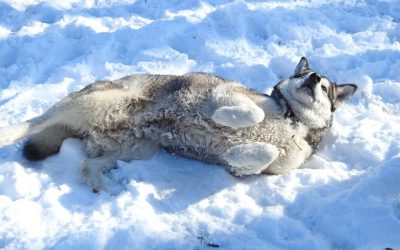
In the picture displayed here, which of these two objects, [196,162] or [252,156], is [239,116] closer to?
[252,156]

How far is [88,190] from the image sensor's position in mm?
4508

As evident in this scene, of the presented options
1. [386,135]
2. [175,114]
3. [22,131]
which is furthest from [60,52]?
[386,135]

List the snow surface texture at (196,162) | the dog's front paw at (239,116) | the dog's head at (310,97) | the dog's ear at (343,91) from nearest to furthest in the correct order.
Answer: the snow surface texture at (196,162), the dog's front paw at (239,116), the dog's head at (310,97), the dog's ear at (343,91)

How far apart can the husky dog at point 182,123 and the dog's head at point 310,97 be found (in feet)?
0.03

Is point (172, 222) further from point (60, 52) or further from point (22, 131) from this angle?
point (60, 52)

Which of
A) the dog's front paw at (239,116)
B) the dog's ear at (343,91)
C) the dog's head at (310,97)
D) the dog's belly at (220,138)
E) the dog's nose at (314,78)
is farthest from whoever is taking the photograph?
the dog's ear at (343,91)

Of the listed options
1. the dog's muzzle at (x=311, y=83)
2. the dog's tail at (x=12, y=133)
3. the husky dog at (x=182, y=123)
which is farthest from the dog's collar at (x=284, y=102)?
the dog's tail at (x=12, y=133)

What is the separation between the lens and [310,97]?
16.7ft

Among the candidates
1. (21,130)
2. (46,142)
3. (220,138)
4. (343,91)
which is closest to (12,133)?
(21,130)

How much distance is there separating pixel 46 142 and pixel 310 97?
290 cm

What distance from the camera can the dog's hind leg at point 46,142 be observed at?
16.1ft

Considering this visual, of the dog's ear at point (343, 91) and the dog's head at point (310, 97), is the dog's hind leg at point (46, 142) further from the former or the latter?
the dog's ear at point (343, 91)

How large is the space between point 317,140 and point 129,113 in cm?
213

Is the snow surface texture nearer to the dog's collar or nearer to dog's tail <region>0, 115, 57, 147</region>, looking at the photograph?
dog's tail <region>0, 115, 57, 147</region>
